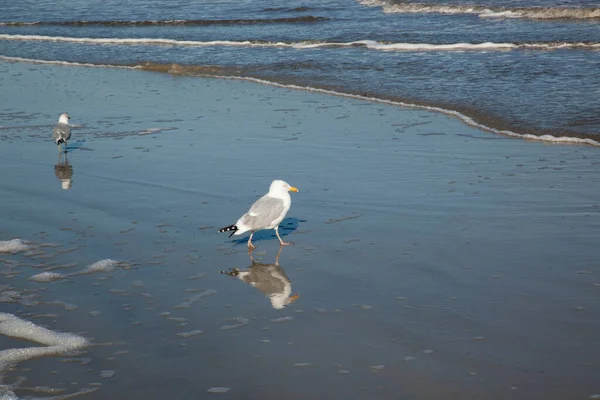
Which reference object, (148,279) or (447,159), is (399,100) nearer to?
(447,159)

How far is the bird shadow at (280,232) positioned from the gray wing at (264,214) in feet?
0.90

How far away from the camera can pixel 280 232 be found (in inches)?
307

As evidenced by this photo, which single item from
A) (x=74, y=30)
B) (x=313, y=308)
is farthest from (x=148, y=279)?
(x=74, y=30)

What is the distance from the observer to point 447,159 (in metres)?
9.81

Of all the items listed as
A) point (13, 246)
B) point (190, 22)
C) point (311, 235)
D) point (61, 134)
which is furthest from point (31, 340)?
point (190, 22)

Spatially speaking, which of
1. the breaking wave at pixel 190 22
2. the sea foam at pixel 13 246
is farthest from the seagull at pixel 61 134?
the breaking wave at pixel 190 22

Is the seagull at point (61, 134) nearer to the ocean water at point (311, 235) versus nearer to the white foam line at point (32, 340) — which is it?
the ocean water at point (311, 235)

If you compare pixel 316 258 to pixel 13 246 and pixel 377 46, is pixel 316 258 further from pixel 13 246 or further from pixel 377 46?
pixel 377 46

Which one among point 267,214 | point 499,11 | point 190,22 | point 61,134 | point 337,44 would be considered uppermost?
point 499,11

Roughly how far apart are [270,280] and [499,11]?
20.1 metres

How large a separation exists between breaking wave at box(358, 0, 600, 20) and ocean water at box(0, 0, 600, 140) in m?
0.05

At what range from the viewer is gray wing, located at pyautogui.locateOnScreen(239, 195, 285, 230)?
7355 millimetres

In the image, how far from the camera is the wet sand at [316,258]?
16.5 feet

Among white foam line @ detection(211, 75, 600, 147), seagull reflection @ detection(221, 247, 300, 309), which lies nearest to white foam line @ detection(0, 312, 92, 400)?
seagull reflection @ detection(221, 247, 300, 309)
